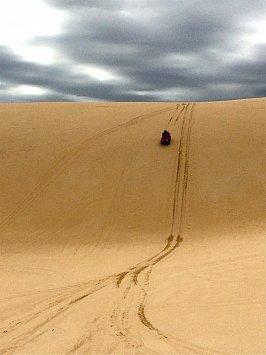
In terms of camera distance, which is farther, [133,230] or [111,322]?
[133,230]

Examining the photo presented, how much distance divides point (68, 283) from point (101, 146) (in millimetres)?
9413

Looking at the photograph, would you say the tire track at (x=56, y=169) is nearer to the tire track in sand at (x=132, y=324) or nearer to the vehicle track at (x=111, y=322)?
the tire track in sand at (x=132, y=324)

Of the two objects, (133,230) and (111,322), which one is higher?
(111,322)

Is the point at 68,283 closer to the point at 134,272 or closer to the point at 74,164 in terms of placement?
the point at 134,272

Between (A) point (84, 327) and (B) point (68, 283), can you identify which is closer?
(A) point (84, 327)

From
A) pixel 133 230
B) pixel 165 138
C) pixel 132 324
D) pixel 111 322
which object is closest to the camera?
pixel 132 324

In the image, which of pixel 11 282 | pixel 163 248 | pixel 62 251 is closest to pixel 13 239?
pixel 62 251

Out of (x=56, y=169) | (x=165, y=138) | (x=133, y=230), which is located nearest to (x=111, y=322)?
(x=133, y=230)

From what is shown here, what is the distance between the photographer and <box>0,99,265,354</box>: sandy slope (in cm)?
441

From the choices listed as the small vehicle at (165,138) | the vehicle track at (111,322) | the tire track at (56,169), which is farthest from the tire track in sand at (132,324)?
the small vehicle at (165,138)

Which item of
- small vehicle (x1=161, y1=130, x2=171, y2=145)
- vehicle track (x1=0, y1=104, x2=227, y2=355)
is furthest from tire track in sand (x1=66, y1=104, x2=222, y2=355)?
small vehicle (x1=161, y1=130, x2=171, y2=145)

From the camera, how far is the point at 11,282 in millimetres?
7258

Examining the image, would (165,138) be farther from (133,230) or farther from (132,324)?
(132,324)

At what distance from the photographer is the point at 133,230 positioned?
35.0 ft
